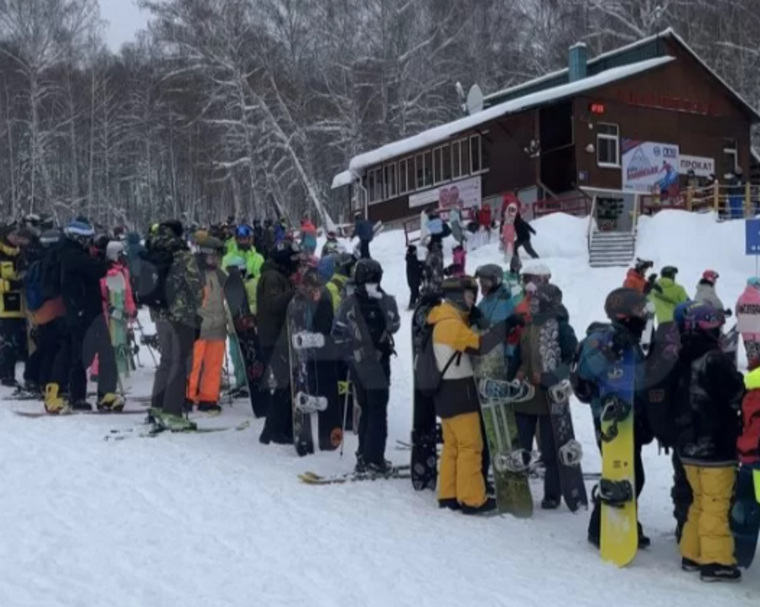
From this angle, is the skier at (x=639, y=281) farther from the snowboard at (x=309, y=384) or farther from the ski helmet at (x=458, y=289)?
the ski helmet at (x=458, y=289)

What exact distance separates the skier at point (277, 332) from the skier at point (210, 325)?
64 cm

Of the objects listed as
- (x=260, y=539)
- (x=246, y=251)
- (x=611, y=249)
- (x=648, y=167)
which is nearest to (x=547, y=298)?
(x=260, y=539)

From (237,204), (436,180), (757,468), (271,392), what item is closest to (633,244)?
(436,180)

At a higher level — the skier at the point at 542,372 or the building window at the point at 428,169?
the building window at the point at 428,169

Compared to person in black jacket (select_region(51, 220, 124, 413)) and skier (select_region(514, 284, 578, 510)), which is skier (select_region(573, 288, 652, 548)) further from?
person in black jacket (select_region(51, 220, 124, 413))

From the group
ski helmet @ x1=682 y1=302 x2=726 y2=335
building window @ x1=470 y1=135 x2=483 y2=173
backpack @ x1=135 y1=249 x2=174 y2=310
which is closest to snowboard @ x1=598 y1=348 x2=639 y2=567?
ski helmet @ x1=682 y1=302 x2=726 y2=335

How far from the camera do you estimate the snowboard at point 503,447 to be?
6020mm

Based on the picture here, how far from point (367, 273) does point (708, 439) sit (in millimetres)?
2959

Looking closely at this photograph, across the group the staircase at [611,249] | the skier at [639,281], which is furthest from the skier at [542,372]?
the staircase at [611,249]

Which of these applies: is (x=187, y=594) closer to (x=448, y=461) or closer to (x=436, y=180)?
(x=448, y=461)

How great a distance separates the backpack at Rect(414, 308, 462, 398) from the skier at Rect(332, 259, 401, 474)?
649 millimetres

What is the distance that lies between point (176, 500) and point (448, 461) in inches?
73.2

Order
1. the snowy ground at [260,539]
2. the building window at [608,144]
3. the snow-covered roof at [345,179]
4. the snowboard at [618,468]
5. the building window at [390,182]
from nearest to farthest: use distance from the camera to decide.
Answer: the snowy ground at [260,539] < the snowboard at [618,468] < the building window at [608,144] < the building window at [390,182] < the snow-covered roof at [345,179]

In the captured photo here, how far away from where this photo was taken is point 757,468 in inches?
188
